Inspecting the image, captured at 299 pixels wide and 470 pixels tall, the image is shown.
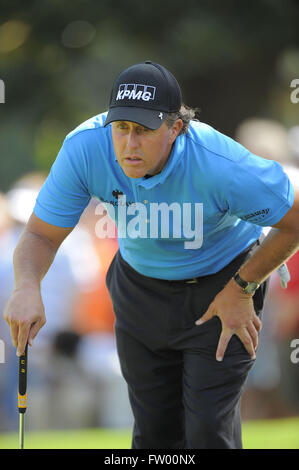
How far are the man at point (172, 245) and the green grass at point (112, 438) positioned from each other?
6.78 feet

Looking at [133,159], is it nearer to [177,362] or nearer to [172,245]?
[172,245]

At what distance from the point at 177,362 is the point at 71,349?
3415mm

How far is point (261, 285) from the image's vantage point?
13.9 ft

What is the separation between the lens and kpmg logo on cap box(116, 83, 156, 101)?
3641 mm

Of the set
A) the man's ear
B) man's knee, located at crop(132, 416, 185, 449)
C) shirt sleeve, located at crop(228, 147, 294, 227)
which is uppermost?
the man's ear

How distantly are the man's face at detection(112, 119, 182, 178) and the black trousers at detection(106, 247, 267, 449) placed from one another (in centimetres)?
72

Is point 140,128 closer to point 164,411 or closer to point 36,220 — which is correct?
point 36,220

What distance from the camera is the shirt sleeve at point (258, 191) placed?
368 centimetres

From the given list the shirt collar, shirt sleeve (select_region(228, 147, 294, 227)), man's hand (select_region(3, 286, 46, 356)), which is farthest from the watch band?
man's hand (select_region(3, 286, 46, 356))

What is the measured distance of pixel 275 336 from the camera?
7133 mm

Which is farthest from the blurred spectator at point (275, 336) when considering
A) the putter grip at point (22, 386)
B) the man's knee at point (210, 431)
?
the putter grip at point (22, 386)

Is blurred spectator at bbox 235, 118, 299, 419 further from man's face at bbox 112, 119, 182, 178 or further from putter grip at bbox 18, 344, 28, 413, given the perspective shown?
putter grip at bbox 18, 344, 28, 413

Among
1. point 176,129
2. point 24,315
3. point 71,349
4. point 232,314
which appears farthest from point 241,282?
point 71,349
